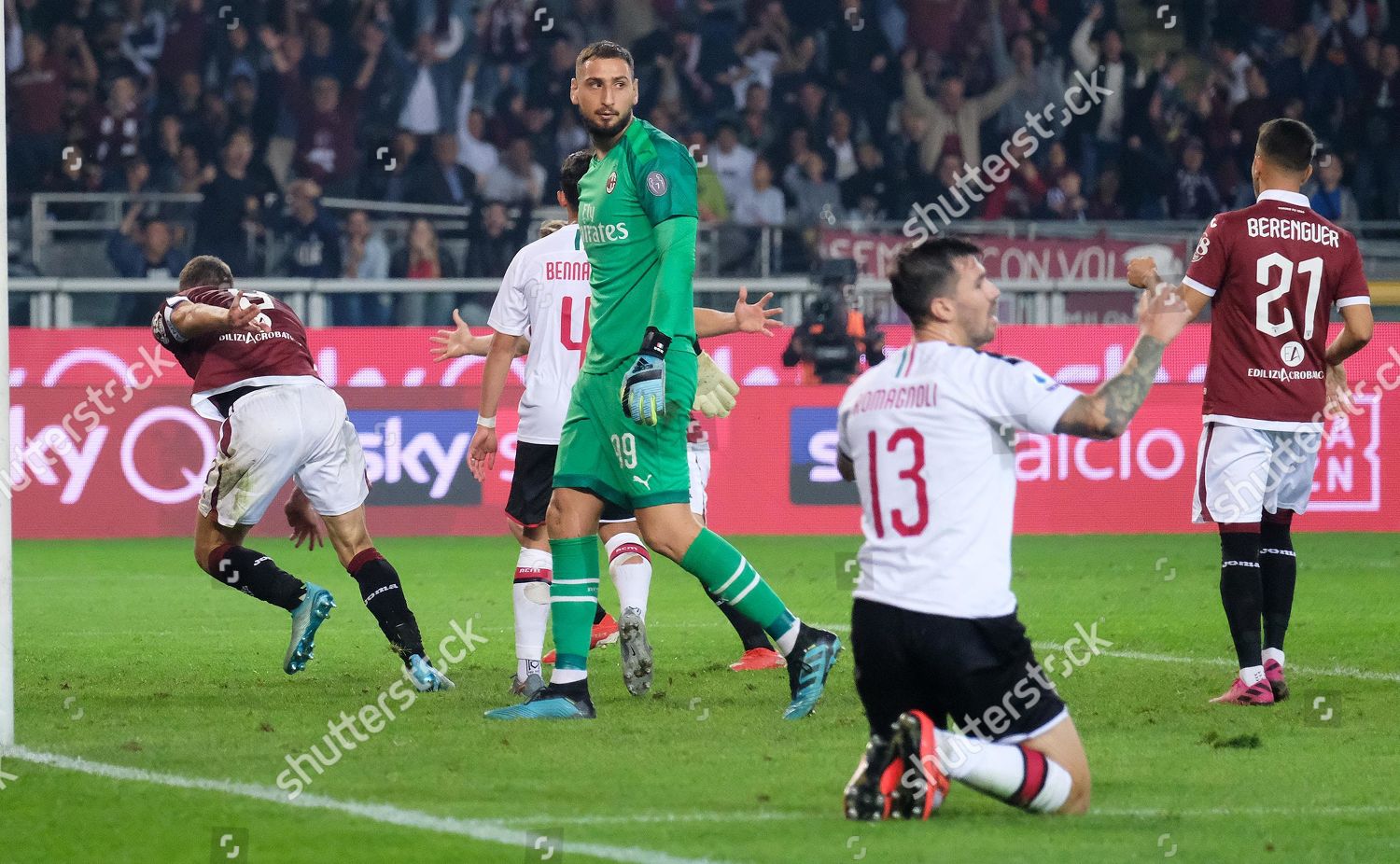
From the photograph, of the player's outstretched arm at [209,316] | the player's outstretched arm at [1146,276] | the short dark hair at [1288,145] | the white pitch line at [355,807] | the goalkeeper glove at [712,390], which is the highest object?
the short dark hair at [1288,145]

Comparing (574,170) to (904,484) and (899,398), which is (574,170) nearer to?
(899,398)

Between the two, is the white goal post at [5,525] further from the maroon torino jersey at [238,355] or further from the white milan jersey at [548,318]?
the white milan jersey at [548,318]

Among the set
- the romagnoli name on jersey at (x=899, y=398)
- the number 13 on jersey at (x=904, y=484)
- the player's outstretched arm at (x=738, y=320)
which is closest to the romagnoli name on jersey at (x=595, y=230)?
the player's outstretched arm at (x=738, y=320)

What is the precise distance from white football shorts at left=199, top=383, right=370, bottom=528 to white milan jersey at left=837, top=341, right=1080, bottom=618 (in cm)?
318

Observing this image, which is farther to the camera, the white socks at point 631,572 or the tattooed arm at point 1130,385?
the white socks at point 631,572

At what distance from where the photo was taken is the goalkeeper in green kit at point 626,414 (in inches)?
228

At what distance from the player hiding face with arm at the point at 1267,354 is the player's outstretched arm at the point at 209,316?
10.5 ft

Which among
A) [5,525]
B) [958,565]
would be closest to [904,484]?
[958,565]

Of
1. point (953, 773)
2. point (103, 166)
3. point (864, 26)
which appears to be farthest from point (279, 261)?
point (953, 773)

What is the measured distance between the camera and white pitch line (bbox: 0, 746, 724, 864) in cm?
409

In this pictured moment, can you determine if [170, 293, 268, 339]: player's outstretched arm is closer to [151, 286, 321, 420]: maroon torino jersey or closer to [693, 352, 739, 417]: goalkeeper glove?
[151, 286, 321, 420]: maroon torino jersey

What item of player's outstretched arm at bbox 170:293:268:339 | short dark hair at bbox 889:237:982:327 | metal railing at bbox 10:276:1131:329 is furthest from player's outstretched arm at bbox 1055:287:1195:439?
metal railing at bbox 10:276:1131:329

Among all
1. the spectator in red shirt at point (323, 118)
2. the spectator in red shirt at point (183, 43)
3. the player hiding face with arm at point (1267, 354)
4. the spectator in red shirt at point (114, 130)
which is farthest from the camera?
the spectator in red shirt at point (183, 43)

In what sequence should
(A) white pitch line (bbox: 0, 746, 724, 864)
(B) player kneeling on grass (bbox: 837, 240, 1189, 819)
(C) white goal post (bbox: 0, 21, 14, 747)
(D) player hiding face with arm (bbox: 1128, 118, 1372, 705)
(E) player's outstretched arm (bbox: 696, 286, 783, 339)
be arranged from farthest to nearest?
(D) player hiding face with arm (bbox: 1128, 118, 1372, 705), (E) player's outstretched arm (bbox: 696, 286, 783, 339), (C) white goal post (bbox: 0, 21, 14, 747), (B) player kneeling on grass (bbox: 837, 240, 1189, 819), (A) white pitch line (bbox: 0, 746, 724, 864)
